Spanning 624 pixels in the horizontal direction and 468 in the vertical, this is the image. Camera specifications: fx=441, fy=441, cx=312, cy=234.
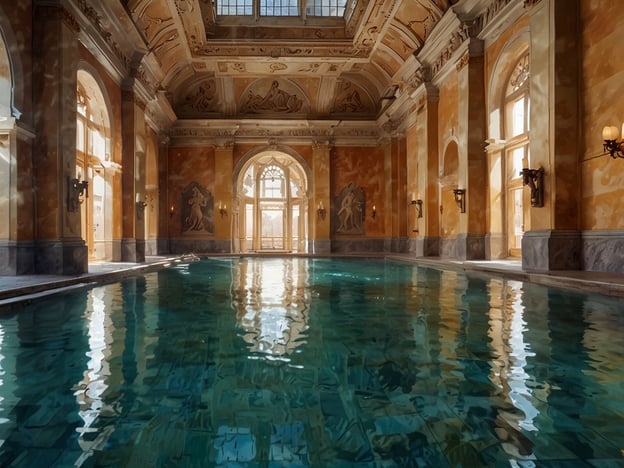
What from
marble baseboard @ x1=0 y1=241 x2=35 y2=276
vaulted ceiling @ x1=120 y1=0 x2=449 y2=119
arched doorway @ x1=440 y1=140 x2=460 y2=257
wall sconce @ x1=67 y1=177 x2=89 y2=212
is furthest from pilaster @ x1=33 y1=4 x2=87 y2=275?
arched doorway @ x1=440 y1=140 x2=460 y2=257

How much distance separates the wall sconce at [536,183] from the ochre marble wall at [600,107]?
2.47 ft

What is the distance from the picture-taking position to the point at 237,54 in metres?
19.0

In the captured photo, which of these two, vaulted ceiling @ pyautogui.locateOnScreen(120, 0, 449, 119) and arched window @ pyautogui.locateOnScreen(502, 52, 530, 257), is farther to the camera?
vaulted ceiling @ pyautogui.locateOnScreen(120, 0, 449, 119)

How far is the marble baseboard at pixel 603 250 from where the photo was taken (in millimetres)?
8125

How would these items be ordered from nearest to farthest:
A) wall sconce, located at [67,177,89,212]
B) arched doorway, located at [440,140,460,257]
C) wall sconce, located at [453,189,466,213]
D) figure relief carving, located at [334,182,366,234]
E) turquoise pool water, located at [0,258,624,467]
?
turquoise pool water, located at [0,258,624,467]
wall sconce, located at [67,177,89,212]
wall sconce, located at [453,189,466,213]
arched doorway, located at [440,140,460,257]
figure relief carving, located at [334,182,366,234]

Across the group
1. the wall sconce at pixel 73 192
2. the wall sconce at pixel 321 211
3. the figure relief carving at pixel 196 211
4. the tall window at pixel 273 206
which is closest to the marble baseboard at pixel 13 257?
the wall sconce at pixel 73 192

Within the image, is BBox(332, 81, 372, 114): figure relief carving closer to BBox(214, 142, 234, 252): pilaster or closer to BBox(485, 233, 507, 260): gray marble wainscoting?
BBox(214, 142, 234, 252): pilaster

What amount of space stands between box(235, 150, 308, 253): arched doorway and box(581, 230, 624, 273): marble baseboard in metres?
18.8

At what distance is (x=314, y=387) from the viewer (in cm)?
271

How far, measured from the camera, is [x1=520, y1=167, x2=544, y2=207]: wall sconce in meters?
9.48

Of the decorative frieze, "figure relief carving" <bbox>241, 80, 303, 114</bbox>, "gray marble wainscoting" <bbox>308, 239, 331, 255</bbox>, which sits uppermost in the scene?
the decorative frieze

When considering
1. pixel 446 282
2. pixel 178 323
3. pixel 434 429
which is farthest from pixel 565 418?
pixel 446 282

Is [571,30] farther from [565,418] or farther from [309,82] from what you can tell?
[309,82]

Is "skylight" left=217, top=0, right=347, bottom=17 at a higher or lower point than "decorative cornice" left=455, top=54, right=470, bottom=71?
higher
